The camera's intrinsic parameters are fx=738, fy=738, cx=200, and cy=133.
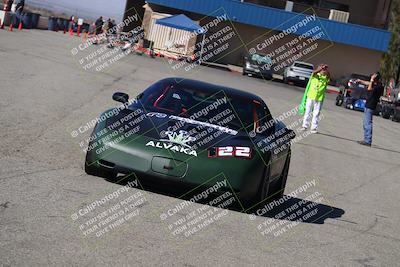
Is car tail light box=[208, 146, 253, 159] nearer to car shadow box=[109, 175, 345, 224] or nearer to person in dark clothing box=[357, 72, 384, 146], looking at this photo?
car shadow box=[109, 175, 345, 224]

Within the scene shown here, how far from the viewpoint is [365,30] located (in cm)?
4900

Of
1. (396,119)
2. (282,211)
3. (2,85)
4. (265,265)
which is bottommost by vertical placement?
(396,119)

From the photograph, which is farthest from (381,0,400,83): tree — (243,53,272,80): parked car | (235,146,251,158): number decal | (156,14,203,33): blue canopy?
(235,146,251,158): number decal

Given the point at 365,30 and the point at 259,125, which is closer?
the point at 259,125

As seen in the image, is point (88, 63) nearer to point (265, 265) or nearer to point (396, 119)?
point (396, 119)

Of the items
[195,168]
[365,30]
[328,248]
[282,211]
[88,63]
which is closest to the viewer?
[328,248]

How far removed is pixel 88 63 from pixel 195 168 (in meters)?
18.4

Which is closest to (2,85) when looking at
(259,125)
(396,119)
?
(259,125)

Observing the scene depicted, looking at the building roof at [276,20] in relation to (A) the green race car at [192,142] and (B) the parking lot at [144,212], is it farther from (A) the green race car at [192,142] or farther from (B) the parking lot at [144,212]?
(A) the green race car at [192,142]

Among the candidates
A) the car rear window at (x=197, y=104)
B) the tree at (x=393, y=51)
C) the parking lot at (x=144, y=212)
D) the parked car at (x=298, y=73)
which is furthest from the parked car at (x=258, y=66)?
the car rear window at (x=197, y=104)

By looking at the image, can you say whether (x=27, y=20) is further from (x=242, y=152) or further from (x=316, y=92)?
(x=242, y=152)

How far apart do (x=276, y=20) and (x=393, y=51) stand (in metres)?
9.55

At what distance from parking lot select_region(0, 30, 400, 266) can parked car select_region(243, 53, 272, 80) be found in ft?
86.9

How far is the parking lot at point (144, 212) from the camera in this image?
556 centimetres
